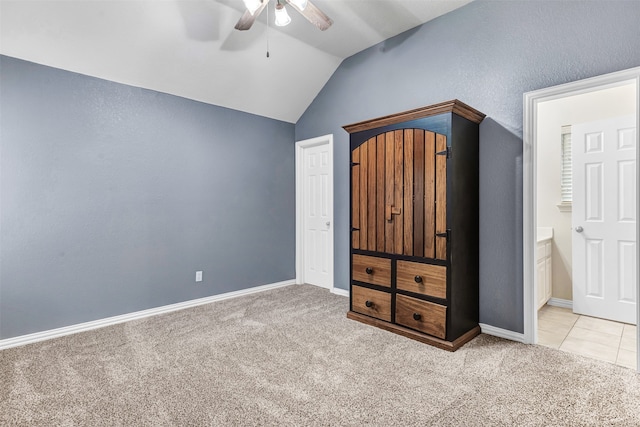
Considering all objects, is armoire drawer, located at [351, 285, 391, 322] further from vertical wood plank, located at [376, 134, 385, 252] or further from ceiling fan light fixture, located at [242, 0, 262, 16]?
ceiling fan light fixture, located at [242, 0, 262, 16]

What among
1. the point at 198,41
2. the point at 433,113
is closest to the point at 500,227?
the point at 433,113

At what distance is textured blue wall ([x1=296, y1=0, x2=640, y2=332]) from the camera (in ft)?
7.52

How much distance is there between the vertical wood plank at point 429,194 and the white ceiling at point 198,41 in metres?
A: 1.36

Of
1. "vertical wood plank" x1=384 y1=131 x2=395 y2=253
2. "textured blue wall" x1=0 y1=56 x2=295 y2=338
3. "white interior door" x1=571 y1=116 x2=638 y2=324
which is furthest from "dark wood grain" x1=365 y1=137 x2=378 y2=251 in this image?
"white interior door" x1=571 y1=116 x2=638 y2=324

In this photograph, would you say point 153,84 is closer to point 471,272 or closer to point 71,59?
point 71,59

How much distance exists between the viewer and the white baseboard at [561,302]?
3.56 m

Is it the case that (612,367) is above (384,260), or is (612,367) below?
below

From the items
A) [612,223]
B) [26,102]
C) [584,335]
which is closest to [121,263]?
[26,102]

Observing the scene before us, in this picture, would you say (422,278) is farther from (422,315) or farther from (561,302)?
(561,302)

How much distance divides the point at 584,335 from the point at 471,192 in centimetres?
161

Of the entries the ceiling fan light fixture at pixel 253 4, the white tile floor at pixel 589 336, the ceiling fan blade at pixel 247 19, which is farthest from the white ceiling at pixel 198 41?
the white tile floor at pixel 589 336

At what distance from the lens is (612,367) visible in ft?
7.28

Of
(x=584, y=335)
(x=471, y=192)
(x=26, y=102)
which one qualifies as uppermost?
(x=26, y=102)

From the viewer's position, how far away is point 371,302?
304 centimetres
